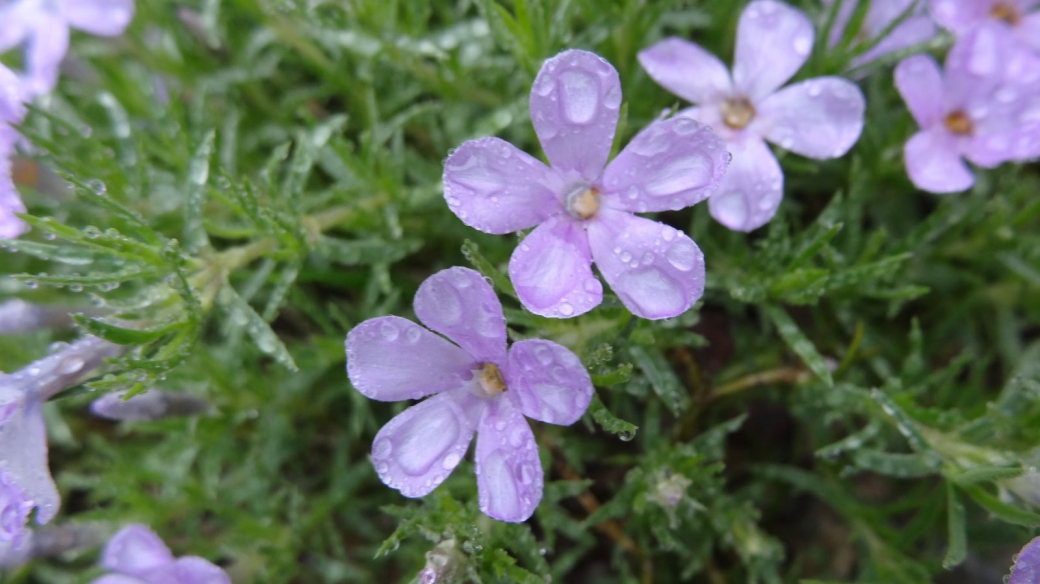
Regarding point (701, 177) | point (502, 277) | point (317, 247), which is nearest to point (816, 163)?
point (701, 177)

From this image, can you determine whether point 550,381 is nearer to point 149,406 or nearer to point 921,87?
point 149,406

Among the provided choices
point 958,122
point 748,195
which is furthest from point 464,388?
point 958,122

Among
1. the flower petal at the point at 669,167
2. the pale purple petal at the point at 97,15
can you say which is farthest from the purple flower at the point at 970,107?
the pale purple petal at the point at 97,15

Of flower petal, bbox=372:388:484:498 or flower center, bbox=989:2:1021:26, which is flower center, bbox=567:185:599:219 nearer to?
flower petal, bbox=372:388:484:498

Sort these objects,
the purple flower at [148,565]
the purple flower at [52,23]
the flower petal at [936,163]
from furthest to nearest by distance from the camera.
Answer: the purple flower at [52,23]
the flower petal at [936,163]
the purple flower at [148,565]

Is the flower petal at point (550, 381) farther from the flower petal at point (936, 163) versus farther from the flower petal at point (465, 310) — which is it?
the flower petal at point (936, 163)

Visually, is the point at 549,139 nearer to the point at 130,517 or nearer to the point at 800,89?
the point at 800,89
